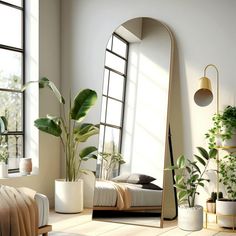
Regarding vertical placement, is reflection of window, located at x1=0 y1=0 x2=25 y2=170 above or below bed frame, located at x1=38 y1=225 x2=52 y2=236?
above

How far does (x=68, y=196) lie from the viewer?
5934mm

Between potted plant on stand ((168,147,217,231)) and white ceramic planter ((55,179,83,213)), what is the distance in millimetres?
1327

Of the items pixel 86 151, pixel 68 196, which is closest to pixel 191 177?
pixel 86 151

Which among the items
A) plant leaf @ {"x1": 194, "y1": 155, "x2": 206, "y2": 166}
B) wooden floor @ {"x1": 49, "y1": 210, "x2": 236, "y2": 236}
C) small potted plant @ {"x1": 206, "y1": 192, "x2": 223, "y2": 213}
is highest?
plant leaf @ {"x1": 194, "y1": 155, "x2": 206, "y2": 166}

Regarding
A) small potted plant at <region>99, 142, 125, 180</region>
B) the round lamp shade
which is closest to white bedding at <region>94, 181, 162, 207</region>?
small potted plant at <region>99, 142, 125, 180</region>

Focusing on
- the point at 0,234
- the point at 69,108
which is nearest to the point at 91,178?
the point at 69,108

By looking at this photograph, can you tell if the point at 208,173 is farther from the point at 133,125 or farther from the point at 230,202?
the point at 133,125

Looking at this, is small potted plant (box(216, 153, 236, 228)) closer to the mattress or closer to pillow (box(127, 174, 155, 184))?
pillow (box(127, 174, 155, 184))

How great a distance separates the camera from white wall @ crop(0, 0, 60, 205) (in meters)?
6.24

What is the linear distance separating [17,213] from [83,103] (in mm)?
2265

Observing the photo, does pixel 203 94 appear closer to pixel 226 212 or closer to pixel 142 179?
pixel 142 179

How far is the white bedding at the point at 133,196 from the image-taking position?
208 inches

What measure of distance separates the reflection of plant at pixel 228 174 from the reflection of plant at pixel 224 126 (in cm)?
23

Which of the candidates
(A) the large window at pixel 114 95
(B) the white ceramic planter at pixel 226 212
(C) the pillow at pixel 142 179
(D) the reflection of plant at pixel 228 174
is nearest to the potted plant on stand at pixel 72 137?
(A) the large window at pixel 114 95
